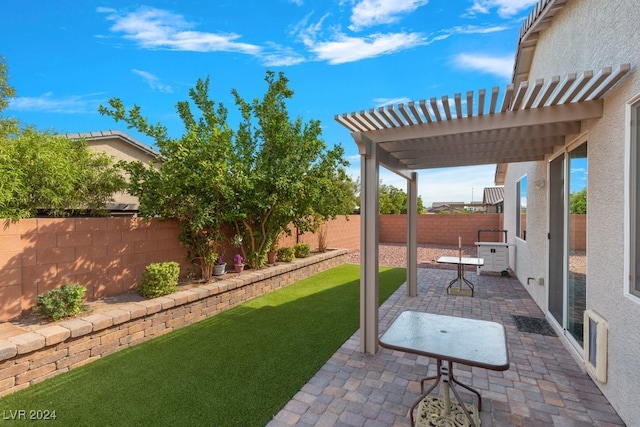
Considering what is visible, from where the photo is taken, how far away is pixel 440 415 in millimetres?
2596

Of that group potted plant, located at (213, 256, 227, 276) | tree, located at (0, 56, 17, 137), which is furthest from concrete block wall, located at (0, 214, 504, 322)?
tree, located at (0, 56, 17, 137)

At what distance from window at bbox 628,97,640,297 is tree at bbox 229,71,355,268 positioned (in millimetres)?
5391

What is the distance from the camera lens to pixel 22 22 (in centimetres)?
674

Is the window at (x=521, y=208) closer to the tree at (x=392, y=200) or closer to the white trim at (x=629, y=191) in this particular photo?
the white trim at (x=629, y=191)

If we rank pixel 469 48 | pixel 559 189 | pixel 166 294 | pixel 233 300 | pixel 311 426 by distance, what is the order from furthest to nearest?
pixel 469 48
pixel 233 300
pixel 166 294
pixel 559 189
pixel 311 426

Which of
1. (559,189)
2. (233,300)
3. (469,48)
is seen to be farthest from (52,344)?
(469,48)

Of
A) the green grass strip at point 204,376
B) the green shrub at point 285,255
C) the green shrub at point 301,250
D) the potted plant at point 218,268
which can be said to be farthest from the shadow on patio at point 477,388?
the green shrub at point 301,250

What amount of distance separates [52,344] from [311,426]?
301cm

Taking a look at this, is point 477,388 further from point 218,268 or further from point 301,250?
point 301,250

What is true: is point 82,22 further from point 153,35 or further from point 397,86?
point 397,86

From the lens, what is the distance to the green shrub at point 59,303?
375cm

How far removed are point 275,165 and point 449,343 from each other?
560 centimetres

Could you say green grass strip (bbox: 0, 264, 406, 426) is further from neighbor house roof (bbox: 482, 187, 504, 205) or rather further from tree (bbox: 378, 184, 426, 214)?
tree (bbox: 378, 184, 426, 214)

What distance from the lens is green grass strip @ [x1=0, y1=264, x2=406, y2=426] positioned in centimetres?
266
